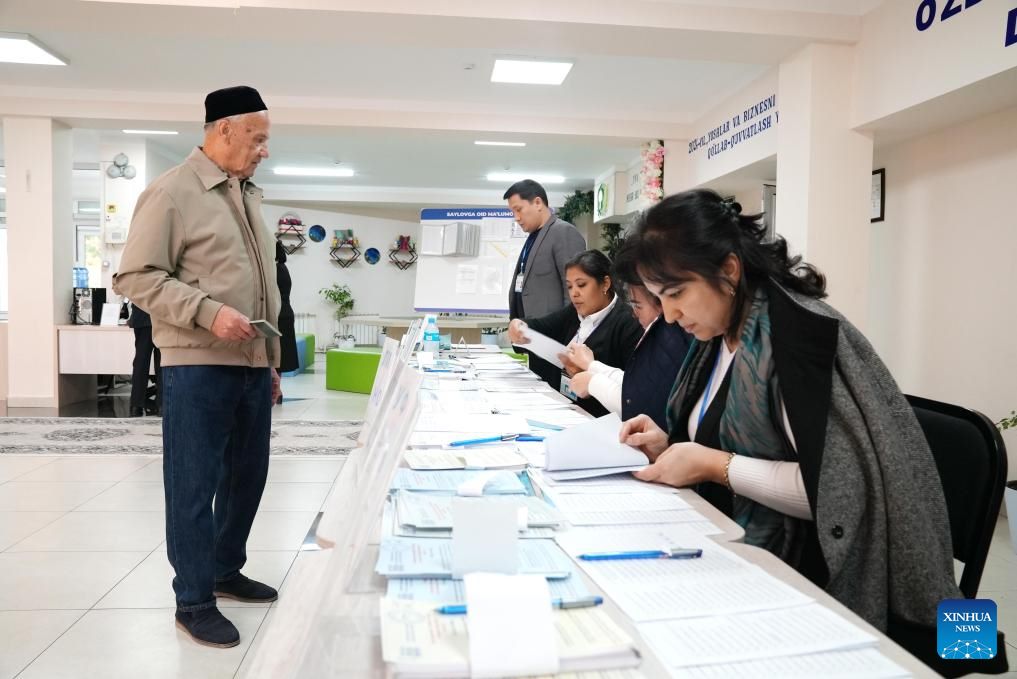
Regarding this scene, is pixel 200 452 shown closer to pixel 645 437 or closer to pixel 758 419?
pixel 645 437

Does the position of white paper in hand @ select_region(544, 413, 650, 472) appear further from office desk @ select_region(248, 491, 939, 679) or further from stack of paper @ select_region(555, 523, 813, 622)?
office desk @ select_region(248, 491, 939, 679)

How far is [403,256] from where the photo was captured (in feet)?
47.2

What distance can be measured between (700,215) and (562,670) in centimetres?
98

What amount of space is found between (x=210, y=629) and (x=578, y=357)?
1611mm

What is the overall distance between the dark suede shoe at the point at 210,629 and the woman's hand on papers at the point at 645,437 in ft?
4.60

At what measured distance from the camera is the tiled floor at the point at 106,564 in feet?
7.14

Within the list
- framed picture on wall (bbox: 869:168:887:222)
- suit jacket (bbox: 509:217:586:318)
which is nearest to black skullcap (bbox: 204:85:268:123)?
suit jacket (bbox: 509:217:586:318)

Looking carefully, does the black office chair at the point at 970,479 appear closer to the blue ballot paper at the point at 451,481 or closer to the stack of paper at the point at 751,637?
the stack of paper at the point at 751,637

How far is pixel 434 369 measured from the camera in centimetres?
368

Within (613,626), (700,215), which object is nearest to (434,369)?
(700,215)

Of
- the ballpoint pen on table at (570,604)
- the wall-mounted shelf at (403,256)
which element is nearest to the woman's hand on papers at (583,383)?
the ballpoint pen on table at (570,604)

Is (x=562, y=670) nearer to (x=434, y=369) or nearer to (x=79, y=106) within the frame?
(x=434, y=369)

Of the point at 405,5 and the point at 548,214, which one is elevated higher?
the point at 405,5

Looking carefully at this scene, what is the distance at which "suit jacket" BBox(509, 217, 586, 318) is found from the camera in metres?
4.36
